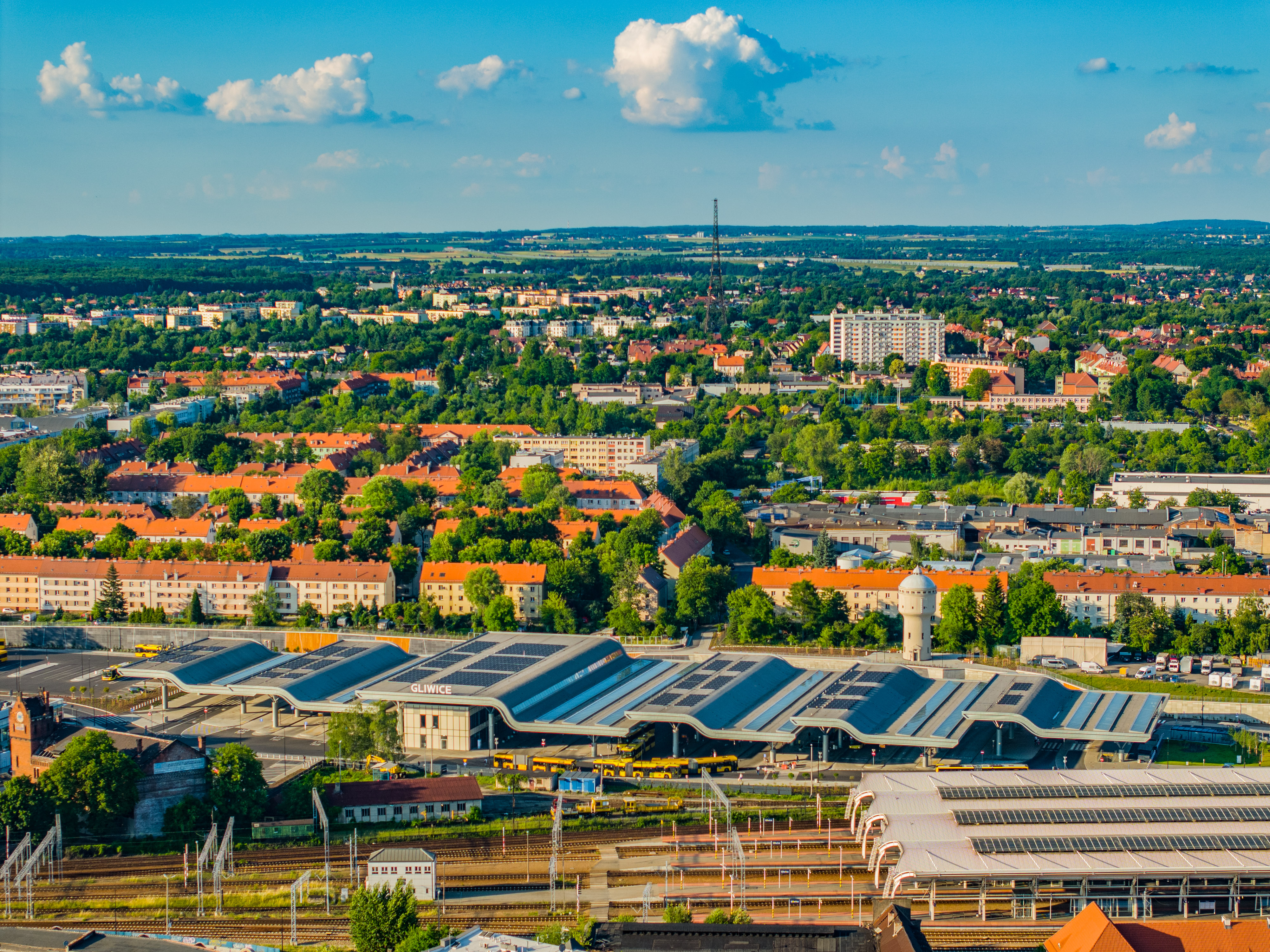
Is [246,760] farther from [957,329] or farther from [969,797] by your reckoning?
[957,329]

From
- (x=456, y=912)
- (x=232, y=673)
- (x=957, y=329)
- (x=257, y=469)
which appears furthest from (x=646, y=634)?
(x=957, y=329)

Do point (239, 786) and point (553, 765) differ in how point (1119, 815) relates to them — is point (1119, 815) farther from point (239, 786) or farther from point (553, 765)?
point (239, 786)

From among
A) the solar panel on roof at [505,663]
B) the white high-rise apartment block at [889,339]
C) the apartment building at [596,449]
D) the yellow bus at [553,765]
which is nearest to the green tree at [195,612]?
the solar panel on roof at [505,663]

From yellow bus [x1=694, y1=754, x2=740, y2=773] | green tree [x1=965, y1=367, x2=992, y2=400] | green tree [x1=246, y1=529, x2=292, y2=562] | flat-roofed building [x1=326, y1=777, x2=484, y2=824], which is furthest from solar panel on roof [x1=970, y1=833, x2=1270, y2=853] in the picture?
green tree [x1=965, y1=367, x2=992, y2=400]

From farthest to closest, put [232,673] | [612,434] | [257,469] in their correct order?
[612,434]
[257,469]
[232,673]

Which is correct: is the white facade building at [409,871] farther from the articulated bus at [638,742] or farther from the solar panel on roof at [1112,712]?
the solar panel on roof at [1112,712]

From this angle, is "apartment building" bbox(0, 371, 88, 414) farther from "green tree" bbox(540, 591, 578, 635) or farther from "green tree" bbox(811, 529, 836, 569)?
"green tree" bbox(811, 529, 836, 569)

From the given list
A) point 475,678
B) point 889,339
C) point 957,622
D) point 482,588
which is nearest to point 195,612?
point 482,588
